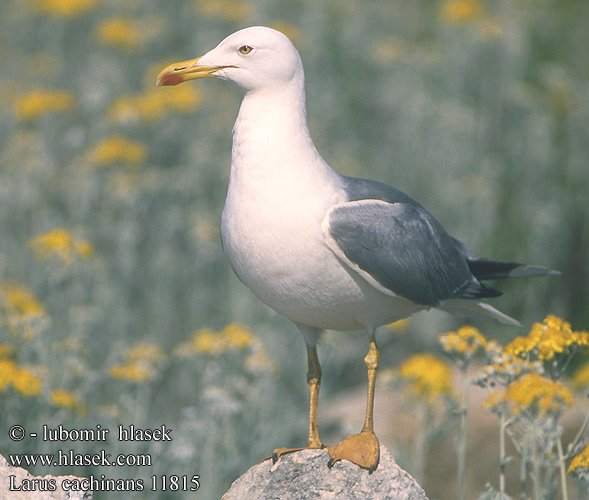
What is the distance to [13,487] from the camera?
3066 millimetres

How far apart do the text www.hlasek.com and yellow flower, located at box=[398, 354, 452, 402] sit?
1.51 m

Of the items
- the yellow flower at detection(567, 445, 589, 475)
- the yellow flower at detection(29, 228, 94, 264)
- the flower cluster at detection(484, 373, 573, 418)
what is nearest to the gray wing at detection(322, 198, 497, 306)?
the flower cluster at detection(484, 373, 573, 418)

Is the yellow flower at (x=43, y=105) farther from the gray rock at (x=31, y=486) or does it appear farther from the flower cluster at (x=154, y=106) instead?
the gray rock at (x=31, y=486)

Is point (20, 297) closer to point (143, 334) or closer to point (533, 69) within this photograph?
point (143, 334)

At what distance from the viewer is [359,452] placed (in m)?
3.49

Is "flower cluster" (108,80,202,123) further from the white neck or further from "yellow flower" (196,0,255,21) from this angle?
the white neck

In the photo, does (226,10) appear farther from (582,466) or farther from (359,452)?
(582,466)

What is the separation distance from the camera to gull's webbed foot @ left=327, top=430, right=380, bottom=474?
3.46 metres

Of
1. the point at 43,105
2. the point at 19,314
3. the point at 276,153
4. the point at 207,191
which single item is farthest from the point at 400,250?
the point at 207,191

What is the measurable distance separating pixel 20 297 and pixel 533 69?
755cm

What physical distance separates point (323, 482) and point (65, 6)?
25.1ft

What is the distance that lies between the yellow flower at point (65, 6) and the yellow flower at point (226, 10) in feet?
4.50

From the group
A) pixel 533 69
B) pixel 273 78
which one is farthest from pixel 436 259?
pixel 533 69
